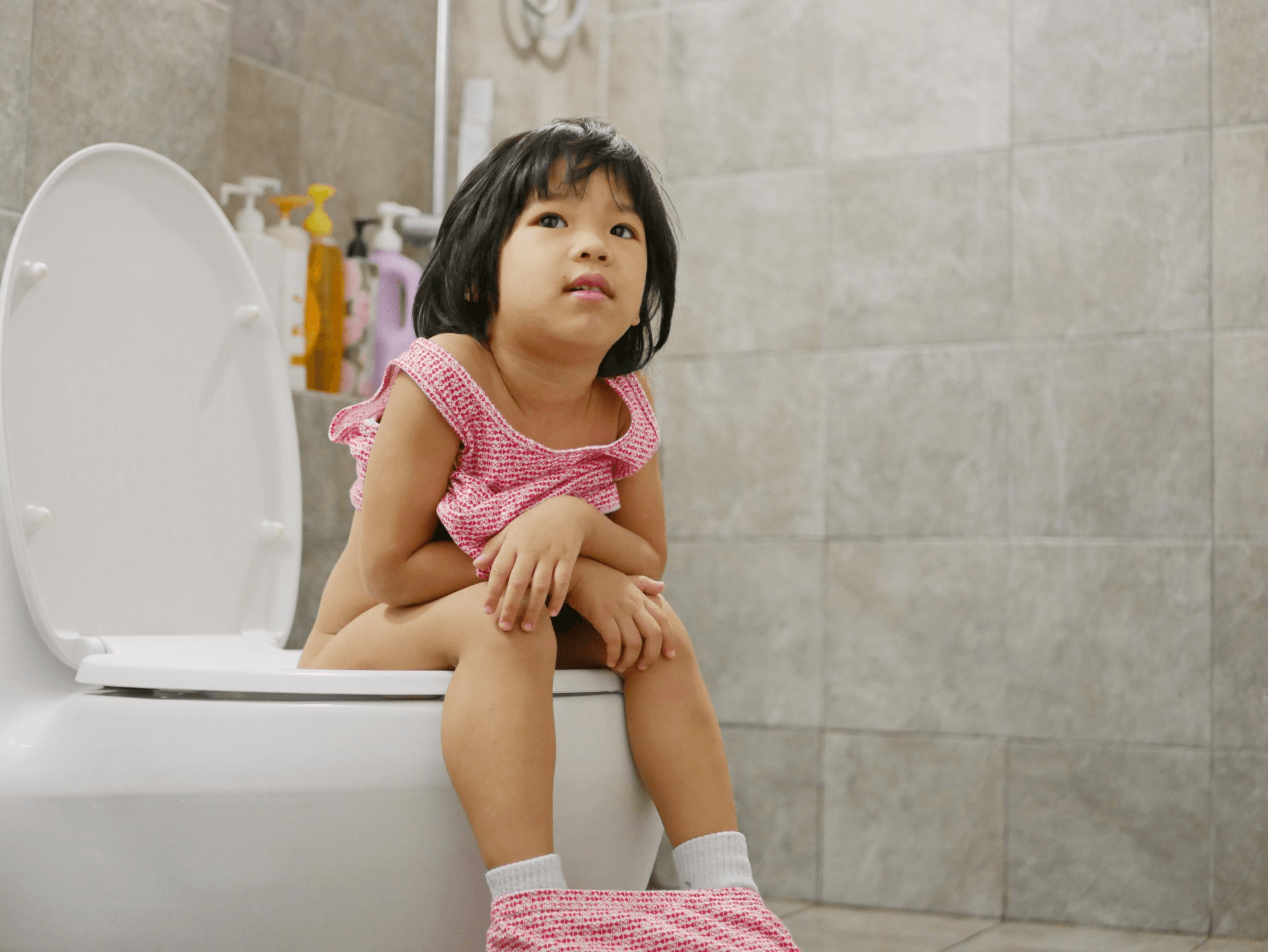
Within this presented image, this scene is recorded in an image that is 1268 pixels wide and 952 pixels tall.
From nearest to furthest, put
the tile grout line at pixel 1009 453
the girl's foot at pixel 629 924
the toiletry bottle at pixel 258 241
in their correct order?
the girl's foot at pixel 629 924 → the toiletry bottle at pixel 258 241 → the tile grout line at pixel 1009 453

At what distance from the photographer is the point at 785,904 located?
1.82m

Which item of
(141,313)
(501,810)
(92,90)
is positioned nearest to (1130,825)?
(501,810)

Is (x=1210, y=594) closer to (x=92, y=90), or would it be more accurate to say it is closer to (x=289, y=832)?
(x=289, y=832)

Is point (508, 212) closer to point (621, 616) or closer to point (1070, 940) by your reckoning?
point (621, 616)

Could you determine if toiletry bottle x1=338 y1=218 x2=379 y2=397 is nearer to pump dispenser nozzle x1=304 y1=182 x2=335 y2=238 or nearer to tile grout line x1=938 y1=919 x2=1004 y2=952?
pump dispenser nozzle x1=304 y1=182 x2=335 y2=238

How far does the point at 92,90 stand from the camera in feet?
4.13

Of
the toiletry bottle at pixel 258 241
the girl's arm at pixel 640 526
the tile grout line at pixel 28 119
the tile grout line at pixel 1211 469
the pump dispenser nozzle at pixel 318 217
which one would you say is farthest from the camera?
the tile grout line at pixel 1211 469

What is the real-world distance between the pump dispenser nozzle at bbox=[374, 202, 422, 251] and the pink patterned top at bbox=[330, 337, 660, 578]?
1.96ft

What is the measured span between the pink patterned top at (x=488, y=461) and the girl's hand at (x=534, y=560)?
0.08 ft

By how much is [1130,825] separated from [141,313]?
1279 millimetres

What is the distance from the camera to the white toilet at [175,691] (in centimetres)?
79

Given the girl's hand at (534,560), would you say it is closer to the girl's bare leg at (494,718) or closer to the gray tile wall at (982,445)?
the girl's bare leg at (494,718)

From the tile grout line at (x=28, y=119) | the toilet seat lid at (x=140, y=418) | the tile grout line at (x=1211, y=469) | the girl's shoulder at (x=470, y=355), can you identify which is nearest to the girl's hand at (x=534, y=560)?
the girl's shoulder at (x=470, y=355)

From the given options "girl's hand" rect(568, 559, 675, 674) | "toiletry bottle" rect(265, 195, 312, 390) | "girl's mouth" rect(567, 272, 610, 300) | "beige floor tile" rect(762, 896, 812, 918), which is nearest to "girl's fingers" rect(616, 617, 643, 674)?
"girl's hand" rect(568, 559, 675, 674)
